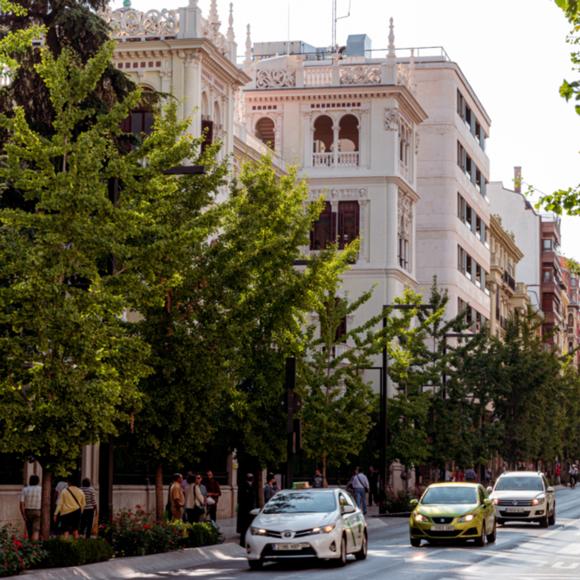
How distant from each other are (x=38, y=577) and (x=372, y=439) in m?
37.7

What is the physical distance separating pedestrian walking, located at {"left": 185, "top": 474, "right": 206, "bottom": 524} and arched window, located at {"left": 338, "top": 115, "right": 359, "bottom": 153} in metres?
36.4

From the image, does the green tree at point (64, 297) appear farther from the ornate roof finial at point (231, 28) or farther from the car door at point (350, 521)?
the ornate roof finial at point (231, 28)

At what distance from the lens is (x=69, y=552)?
79.6 ft

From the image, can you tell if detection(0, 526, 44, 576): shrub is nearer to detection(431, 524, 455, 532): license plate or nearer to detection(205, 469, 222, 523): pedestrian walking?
detection(431, 524, 455, 532): license plate

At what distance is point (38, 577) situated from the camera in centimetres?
2239

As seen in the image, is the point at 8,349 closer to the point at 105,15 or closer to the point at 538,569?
the point at 538,569

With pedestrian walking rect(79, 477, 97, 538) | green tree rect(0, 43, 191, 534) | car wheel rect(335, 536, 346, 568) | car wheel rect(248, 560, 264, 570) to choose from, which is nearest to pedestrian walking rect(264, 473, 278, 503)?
pedestrian walking rect(79, 477, 97, 538)

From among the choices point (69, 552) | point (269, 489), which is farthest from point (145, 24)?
point (69, 552)

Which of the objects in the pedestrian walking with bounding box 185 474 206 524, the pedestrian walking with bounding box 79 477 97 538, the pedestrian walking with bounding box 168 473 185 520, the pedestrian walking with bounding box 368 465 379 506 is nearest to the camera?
the pedestrian walking with bounding box 79 477 97 538

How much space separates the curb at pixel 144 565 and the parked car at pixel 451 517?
4148 mm

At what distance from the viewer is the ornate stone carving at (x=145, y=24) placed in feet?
161

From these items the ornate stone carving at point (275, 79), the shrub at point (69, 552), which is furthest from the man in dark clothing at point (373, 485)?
the shrub at point (69, 552)

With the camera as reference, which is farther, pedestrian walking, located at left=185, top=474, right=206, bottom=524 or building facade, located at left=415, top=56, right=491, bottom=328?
building facade, located at left=415, top=56, right=491, bottom=328

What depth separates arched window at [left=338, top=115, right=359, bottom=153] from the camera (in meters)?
70.1
